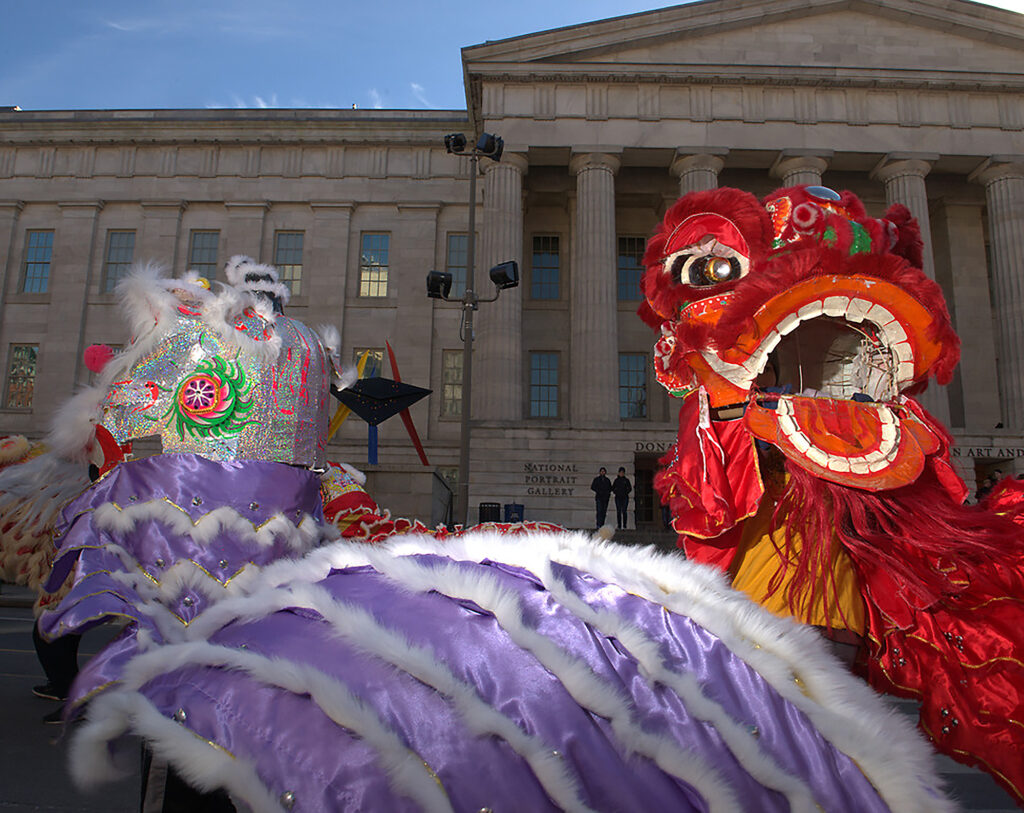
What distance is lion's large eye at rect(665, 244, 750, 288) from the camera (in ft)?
10.9

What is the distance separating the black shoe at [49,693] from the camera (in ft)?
15.3

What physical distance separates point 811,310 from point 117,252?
33.0 metres

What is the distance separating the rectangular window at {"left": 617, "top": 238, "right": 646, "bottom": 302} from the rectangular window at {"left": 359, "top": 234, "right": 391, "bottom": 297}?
9422 millimetres

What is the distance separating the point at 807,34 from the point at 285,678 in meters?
31.9

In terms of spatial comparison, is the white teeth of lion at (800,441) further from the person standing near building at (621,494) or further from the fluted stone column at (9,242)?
the fluted stone column at (9,242)

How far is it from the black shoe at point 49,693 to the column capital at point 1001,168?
31.0m

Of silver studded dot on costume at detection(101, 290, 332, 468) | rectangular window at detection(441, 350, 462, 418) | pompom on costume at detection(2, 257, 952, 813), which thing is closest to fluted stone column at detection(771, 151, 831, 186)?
rectangular window at detection(441, 350, 462, 418)

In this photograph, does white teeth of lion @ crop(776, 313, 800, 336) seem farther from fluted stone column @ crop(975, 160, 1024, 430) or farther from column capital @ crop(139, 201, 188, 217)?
column capital @ crop(139, 201, 188, 217)

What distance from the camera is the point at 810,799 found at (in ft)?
3.64

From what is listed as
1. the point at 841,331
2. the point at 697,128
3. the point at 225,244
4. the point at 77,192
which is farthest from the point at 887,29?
the point at 77,192

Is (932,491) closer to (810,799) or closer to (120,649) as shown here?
(810,799)

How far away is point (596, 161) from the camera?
85.0 feet

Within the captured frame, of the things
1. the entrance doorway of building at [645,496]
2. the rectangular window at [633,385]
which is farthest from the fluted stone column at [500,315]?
the rectangular window at [633,385]

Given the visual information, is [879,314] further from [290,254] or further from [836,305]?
[290,254]
